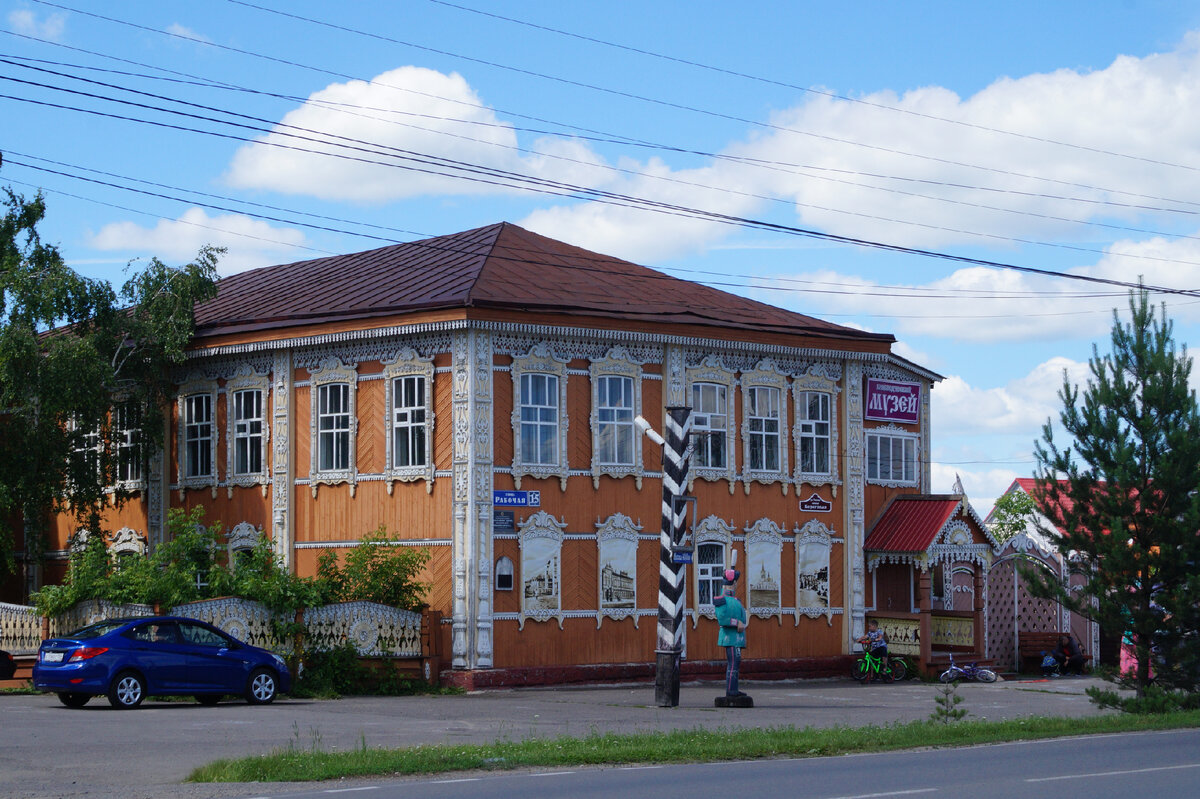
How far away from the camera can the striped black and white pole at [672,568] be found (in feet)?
77.5

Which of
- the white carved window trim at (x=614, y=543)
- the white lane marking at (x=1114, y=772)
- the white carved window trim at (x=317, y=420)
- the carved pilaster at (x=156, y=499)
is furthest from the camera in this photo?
the carved pilaster at (x=156, y=499)

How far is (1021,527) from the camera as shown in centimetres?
5947

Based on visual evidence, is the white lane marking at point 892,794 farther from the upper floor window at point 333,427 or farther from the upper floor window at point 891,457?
the upper floor window at point 891,457

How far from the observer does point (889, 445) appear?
3547 cm

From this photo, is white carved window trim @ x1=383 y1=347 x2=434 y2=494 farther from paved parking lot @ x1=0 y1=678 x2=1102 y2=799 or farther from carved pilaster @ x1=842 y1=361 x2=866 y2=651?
carved pilaster @ x1=842 y1=361 x2=866 y2=651

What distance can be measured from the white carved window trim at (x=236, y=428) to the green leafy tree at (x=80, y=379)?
1338 mm

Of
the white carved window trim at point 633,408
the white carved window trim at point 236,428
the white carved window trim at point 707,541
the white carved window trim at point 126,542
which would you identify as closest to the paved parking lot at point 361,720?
the white carved window trim at point 707,541

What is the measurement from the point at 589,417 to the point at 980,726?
1273 cm

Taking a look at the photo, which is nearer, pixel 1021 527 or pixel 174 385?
pixel 174 385

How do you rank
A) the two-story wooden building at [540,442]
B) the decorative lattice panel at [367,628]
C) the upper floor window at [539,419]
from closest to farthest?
the decorative lattice panel at [367,628] → the two-story wooden building at [540,442] → the upper floor window at [539,419]

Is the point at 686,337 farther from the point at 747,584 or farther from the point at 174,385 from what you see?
the point at 174,385

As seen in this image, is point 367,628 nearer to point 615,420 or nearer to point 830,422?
point 615,420

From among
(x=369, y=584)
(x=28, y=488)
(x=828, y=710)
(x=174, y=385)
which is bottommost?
(x=828, y=710)

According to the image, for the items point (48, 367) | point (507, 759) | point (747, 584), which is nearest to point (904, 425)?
point (747, 584)
